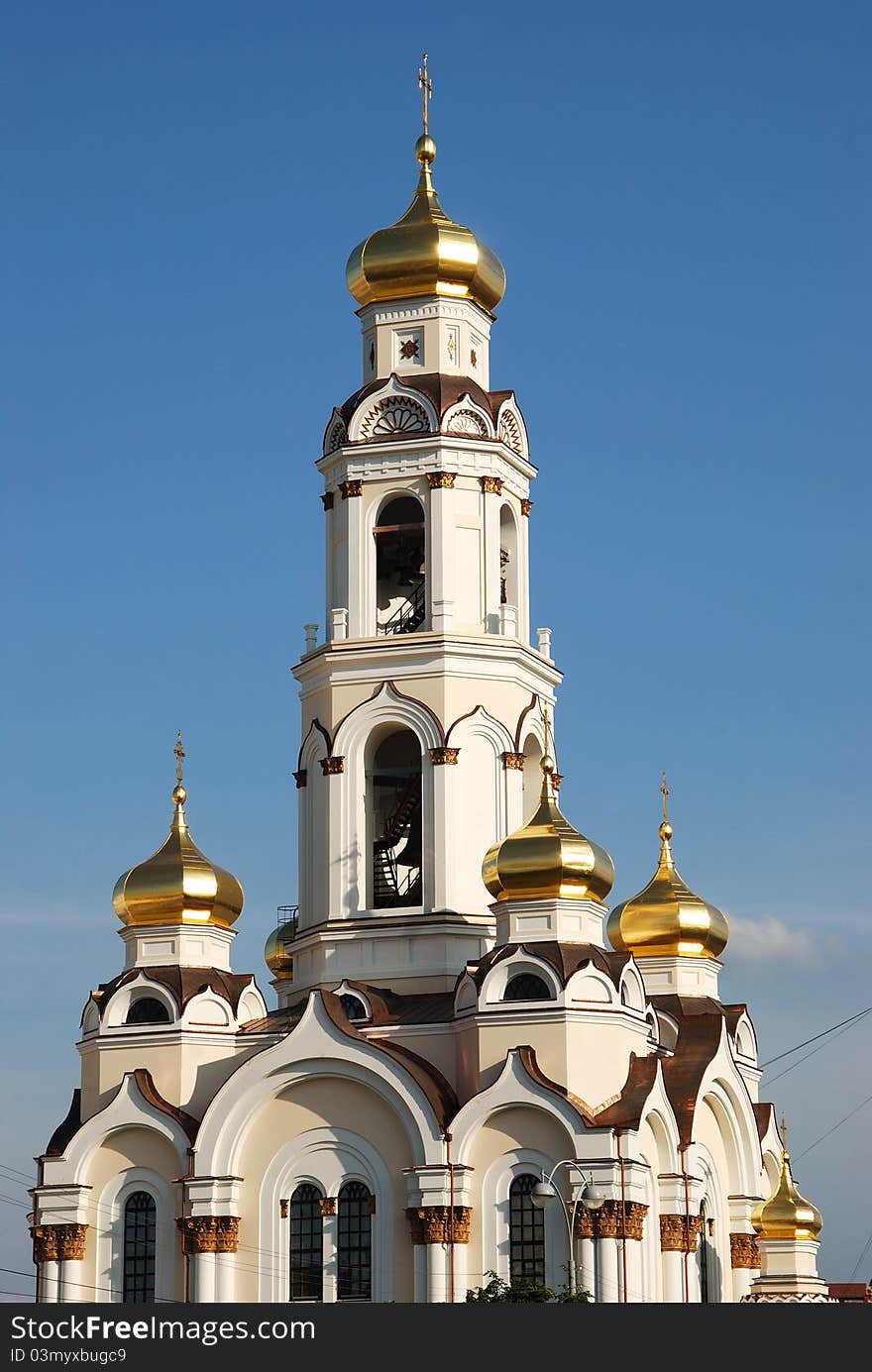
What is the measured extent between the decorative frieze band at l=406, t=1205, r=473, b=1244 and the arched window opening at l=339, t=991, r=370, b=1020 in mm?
3565

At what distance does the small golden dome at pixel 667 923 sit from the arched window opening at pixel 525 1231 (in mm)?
8827

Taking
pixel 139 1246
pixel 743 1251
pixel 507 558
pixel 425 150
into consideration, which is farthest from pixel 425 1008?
pixel 425 150

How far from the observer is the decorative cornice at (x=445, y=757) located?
42494 millimetres

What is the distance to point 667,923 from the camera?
46594mm

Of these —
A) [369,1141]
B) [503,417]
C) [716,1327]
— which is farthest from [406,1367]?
[503,417]

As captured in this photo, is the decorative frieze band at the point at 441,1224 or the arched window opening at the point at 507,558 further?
the arched window opening at the point at 507,558

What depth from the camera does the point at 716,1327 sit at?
27.0 meters

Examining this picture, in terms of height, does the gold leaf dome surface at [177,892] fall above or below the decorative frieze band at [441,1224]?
above

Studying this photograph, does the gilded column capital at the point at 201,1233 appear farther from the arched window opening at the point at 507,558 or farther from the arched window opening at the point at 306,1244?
the arched window opening at the point at 507,558

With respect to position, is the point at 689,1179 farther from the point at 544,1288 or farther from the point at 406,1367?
the point at 406,1367

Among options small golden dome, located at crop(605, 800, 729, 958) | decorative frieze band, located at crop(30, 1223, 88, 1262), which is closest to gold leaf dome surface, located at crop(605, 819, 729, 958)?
small golden dome, located at crop(605, 800, 729, 958)

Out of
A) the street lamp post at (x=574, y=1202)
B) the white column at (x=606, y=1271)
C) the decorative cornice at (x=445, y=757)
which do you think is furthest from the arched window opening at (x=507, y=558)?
the white column at (x=606, y=1271)

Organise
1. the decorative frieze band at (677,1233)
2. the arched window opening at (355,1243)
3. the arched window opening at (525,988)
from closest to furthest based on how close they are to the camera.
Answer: the arched window opening at (355,1243) < the arched window opening at (525,988) < the decorative frieze band at (677,1233)

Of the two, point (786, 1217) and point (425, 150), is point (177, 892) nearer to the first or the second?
point (786, 1217)
